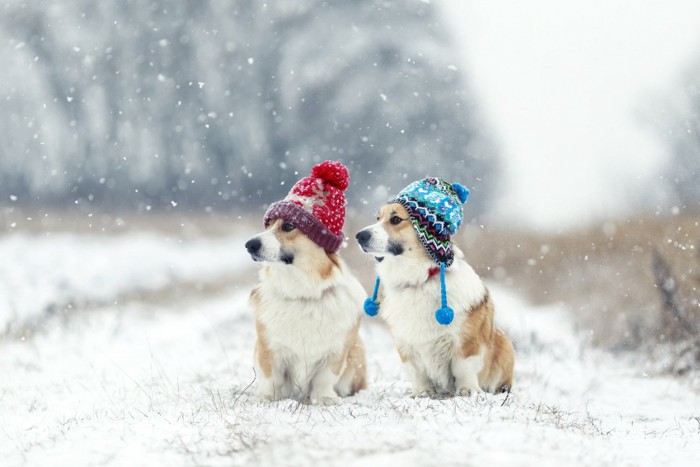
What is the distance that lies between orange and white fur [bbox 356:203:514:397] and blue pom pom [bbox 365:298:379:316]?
9 cm

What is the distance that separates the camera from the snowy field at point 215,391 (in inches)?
159

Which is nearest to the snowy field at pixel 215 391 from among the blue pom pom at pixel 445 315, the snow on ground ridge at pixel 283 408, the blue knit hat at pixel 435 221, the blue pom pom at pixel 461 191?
the snow on ground ridge at pixel 283 408

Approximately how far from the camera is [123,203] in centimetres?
1466

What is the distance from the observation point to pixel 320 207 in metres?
5.47

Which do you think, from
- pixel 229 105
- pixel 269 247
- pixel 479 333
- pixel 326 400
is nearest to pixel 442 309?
pixel 479 333

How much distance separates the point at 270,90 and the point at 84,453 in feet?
44.2

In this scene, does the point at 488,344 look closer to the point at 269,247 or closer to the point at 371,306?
the point at 371,306

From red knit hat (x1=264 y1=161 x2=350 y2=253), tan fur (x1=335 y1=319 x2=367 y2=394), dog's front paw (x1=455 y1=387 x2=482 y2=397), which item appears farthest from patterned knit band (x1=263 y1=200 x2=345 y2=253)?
dog's front paw (x1=455 y1=387 x2=482 y2=397)

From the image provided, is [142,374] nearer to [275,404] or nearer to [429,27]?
[275,404]

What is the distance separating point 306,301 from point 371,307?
1.76 ft

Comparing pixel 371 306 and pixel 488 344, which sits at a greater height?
pixel 371 306

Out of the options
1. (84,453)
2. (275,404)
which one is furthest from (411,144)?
(84,453)

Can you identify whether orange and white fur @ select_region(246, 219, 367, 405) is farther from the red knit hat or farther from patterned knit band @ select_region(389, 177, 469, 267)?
patterned knit band @ select_region(389, 177, 469, 267)

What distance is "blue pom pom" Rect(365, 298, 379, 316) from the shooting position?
221 inches
